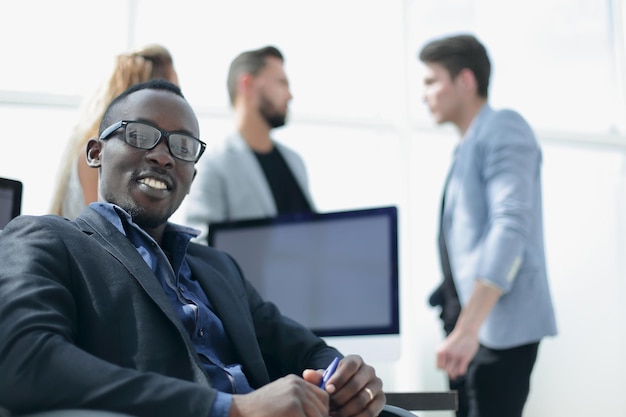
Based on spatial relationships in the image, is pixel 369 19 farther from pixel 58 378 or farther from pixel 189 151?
pixel 58 378

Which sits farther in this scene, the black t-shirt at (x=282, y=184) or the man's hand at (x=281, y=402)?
the black t-shirt at (x=282, y=184)

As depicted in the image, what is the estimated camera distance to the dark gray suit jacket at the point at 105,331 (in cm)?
107

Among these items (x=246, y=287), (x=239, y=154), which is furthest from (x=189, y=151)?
(x=239, y=154)

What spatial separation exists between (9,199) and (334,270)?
98 cm

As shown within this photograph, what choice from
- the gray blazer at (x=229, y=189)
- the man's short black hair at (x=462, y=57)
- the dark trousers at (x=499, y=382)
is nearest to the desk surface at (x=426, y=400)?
the dark trousers at (x=499, y=382)

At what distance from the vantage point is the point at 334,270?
244 cm

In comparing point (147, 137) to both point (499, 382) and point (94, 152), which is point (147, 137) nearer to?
point (94, 152)

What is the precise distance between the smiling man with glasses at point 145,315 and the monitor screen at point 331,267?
2.15ft

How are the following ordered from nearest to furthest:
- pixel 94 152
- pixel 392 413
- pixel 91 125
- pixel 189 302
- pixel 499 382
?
pixel 392 413
pixel 189 302
pixel 94 152
pixel 91 125
pixel 499 382

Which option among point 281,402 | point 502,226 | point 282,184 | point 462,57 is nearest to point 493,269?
point 502,226

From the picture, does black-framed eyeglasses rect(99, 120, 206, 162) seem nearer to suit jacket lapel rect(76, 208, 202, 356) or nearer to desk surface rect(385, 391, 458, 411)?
suit jacket lapel rect(76, 208, 202, 356)

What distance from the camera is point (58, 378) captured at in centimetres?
107

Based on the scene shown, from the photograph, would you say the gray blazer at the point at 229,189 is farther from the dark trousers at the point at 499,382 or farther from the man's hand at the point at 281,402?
the man's hand at the point at 281,402

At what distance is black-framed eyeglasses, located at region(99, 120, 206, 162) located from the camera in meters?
1.55
